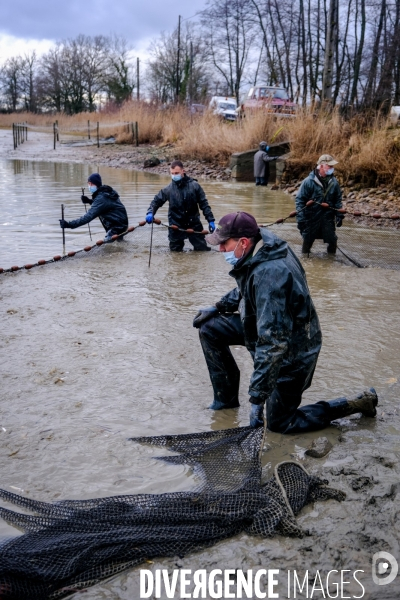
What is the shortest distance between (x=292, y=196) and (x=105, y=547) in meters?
16.5

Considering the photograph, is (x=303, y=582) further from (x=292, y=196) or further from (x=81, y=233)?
(x=292, y=196)

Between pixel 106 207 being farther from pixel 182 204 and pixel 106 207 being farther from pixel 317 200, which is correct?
pixel 317 200

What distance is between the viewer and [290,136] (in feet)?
67.7

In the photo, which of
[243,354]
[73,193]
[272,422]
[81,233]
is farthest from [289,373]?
[73,193]

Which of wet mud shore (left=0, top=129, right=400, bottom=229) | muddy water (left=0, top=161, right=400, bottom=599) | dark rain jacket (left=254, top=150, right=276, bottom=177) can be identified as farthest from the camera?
dark rain jacket (left=254, top=150, right=276, bottom=177)

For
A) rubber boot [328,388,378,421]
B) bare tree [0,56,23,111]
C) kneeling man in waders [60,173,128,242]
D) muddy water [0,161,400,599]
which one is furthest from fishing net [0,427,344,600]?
bare tree [0,56,23,111]

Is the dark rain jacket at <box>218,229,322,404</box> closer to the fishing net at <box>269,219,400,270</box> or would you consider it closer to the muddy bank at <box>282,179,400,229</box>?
the fishing net at <box>269,219,400,270</box>

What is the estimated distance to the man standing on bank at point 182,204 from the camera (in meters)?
10.6

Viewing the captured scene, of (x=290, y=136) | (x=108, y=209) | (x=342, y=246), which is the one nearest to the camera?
(x=108, y=209)

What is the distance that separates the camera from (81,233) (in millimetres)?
13109

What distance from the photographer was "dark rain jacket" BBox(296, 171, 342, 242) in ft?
34.0

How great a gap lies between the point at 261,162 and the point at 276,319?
18.3 meters

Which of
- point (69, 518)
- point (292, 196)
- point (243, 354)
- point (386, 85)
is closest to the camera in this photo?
point (69, 518)

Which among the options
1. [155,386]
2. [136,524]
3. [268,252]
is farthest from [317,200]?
[136,524]
